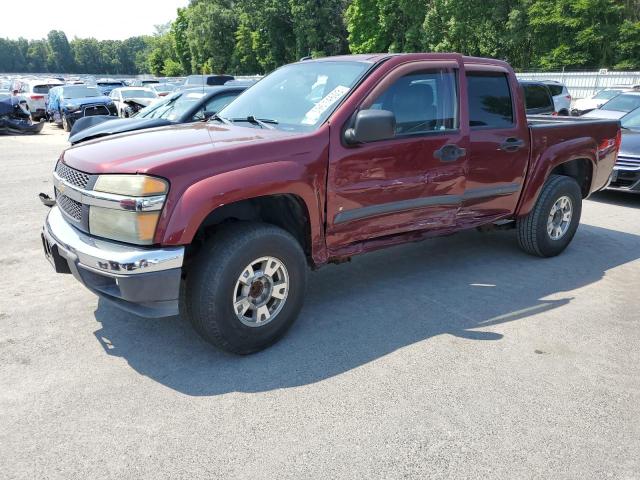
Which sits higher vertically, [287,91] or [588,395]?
[287,91]

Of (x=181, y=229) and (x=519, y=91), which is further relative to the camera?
(x=519, y=91)

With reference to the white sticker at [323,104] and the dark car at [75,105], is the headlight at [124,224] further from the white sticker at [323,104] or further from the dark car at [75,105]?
the dark car at [75,105]

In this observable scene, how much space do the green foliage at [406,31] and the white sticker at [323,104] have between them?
38832mm

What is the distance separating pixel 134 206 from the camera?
123 inches

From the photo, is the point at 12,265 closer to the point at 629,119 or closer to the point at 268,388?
the point at 268,388

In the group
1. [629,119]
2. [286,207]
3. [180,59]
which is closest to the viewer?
[286,207]

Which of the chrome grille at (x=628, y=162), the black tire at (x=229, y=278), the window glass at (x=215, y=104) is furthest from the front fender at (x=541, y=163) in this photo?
the window glass at (x=215, y=104)

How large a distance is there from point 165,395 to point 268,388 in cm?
60

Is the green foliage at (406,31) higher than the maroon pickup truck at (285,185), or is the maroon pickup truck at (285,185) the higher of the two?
the green foliage at (406,31)

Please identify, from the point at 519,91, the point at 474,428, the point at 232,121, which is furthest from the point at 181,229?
the point at 519,91

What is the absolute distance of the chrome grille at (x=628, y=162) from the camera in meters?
8.30

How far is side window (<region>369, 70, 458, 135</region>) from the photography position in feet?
13.7

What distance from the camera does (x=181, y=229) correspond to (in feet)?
10.4

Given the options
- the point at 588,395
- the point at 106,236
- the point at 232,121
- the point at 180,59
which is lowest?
the point at 588,395
